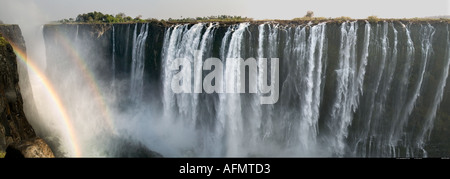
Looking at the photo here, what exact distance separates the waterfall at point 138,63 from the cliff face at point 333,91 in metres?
1.81

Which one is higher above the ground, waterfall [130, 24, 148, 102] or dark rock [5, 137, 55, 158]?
waterfall [130, 24, 148, 102]

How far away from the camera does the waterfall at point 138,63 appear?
1889 cm

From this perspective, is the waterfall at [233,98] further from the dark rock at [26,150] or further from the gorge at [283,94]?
the dark rock at [26,150]

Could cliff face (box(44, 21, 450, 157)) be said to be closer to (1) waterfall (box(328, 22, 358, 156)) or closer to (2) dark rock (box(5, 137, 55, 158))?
(1) waterfall (box(328, 22, 358, 156))

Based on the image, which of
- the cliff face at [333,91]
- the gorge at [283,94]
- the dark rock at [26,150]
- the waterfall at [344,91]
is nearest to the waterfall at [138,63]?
the gorge at [283,94]

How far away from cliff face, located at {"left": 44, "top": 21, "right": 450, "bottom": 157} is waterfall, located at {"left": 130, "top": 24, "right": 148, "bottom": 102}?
1.81m

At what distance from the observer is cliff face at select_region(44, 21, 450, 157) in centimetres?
1395

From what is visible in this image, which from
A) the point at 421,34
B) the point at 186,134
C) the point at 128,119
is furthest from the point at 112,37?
the point at 421,34

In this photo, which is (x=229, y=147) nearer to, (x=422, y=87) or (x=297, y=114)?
(x=297, y=114)

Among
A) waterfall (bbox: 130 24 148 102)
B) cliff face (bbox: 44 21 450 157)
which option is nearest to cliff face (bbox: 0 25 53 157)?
waterfall (bbox: 130 24 148 102)

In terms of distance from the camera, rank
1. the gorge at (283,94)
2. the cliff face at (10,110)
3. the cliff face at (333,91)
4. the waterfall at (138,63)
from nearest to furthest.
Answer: the cliff face at (10,110) → the cliff face at (333,91) → the gorge at (283,94) → the waterfall at (138,63)

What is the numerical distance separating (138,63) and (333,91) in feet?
35.2

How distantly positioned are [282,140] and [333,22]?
19.4 ft

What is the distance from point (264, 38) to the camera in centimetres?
1534
